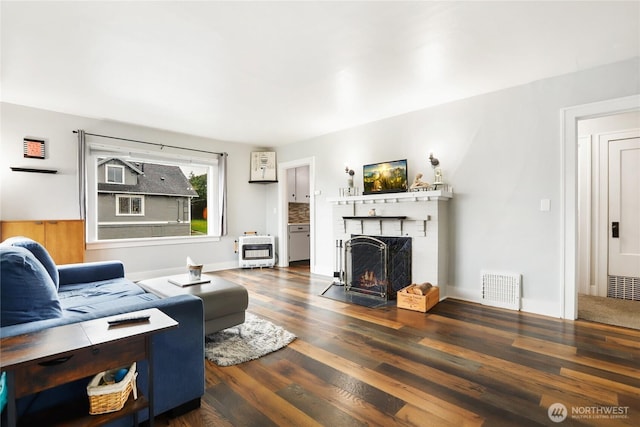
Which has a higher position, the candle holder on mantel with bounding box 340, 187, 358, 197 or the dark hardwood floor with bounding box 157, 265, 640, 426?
the candle holder on mantel with bounding box 340, 187, 358, 197

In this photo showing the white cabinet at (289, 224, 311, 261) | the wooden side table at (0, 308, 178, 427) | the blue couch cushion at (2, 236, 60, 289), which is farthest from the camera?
the white cabinet at (289, 224, 311, 261)

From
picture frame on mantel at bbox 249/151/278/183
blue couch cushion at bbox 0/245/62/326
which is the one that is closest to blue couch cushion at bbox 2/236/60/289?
blue couch cushion at bbox 0/245/62/326

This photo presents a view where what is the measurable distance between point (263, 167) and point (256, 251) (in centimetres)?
174

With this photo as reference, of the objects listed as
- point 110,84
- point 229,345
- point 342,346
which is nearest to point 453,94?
point 342,346

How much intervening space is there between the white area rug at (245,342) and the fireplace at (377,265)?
1.65m

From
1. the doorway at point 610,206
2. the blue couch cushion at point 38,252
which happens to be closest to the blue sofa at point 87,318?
the blue couch cushion at point 38,252

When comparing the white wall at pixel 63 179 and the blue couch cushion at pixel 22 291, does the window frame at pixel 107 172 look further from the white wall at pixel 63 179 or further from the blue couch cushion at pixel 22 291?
the blue couch cushion at pixel 22 291

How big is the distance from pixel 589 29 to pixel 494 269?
249cm

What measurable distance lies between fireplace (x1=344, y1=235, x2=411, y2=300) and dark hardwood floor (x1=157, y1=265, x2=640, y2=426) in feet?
2.62

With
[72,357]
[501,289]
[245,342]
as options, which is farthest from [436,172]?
[72,357]

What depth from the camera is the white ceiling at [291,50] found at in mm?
2238

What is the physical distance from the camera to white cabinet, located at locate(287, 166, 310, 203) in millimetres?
6742

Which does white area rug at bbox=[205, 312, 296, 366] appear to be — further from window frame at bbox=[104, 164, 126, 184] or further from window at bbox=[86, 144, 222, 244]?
window frame at bbox=[104, 164, 126, 184]

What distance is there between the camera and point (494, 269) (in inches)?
146
